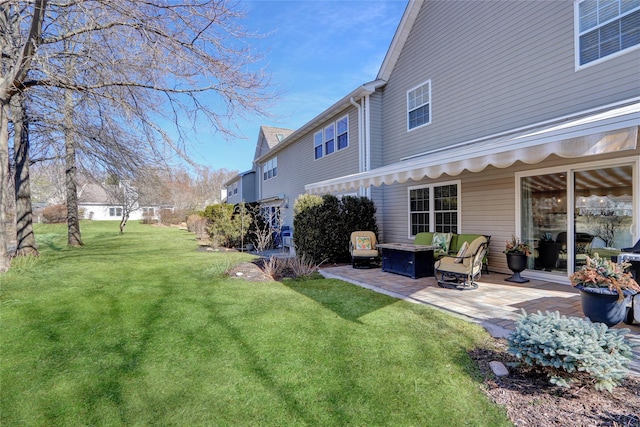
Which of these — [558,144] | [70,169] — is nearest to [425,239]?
[558,144]

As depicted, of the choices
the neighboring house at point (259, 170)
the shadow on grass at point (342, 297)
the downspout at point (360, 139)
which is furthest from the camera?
the neighboring house at point (259, 170)

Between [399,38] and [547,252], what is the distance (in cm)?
904

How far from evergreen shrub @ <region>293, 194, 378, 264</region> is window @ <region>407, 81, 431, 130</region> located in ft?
11.8

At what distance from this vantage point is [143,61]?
319 inches

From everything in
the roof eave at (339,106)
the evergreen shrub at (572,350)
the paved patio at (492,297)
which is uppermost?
the roof eave at (339,106)

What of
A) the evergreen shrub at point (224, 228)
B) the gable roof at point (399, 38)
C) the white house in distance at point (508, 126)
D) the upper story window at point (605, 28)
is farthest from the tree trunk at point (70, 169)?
the upper story window at point (605, 28)

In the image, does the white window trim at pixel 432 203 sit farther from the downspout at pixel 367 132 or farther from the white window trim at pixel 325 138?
the white window trim at pixel 325 138

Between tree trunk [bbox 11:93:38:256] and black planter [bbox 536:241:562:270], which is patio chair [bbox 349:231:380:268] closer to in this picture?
black planter [bbox 536:241:562:270]

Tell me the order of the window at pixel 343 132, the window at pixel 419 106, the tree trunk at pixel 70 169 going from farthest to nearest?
the window at pixel 343 132, the window at pixel 419 106, the tree trunk at pixel 70 169

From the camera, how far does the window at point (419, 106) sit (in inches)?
441

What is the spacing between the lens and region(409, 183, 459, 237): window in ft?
33.9

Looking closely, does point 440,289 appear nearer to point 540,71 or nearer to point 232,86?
point 540,71

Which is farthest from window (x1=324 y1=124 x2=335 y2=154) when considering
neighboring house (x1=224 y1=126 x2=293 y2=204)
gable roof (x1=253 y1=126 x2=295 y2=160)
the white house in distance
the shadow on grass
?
gable roof (x1=253 y1=126 x2=295 y2=160)

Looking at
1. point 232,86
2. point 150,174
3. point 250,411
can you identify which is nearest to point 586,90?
point 232,86
